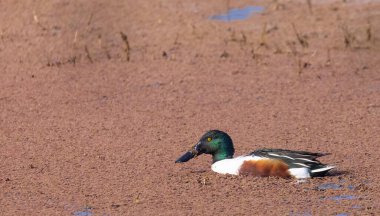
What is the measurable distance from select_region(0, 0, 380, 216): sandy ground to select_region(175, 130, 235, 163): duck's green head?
0.14m

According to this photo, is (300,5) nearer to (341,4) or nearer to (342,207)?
(341,4)

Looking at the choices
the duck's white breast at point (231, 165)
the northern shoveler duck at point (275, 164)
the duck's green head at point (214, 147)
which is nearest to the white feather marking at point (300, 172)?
the northern shoveler duck at point (275, 164)

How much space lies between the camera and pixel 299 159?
9.02 m

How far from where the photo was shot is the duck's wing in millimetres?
8970

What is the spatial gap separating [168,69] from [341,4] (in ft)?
10.6

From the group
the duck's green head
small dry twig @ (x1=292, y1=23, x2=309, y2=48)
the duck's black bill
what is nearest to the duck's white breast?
the duck's green head

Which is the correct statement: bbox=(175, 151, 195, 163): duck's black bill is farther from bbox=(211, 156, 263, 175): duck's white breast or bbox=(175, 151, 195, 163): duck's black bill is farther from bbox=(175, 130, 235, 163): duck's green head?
bbox=(211, 156, 263, 175): duck's white breast

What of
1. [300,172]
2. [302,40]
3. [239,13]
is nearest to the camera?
[300,172]

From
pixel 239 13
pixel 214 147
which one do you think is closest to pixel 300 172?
pixel 214 147

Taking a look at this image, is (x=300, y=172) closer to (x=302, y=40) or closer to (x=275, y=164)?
(x=275, y=164)

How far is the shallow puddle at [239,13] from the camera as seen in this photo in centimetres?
1548

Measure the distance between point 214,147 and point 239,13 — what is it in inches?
253

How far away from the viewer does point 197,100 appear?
12.2 meters

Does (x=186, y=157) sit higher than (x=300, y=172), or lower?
higher
